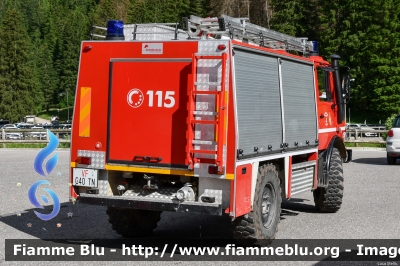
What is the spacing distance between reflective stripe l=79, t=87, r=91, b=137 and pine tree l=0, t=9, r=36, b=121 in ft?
279

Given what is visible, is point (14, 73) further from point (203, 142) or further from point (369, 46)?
point (203, 142)

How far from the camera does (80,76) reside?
911cm

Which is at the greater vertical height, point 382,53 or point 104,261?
point 382,53

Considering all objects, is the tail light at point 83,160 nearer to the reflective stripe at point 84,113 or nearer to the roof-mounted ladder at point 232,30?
the reflective stripe at point 84,113

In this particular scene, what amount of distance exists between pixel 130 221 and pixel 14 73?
297 ft

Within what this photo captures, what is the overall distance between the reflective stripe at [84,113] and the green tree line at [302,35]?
187 ft

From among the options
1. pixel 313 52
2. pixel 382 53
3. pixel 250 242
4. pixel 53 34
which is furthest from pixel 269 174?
pixel 53 34

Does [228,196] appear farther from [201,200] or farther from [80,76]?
[80,76]

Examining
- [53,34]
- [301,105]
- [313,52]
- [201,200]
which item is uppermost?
[53,34]

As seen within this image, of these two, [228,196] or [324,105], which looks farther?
[324,105]

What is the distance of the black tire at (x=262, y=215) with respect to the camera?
8.70 metres

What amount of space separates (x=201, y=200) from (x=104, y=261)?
4.52ft

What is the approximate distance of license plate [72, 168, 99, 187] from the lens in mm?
8922

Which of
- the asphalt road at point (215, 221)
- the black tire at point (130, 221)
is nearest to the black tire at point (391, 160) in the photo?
the asphalt road at point (215, 221)
